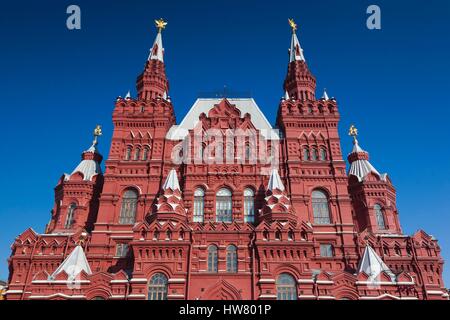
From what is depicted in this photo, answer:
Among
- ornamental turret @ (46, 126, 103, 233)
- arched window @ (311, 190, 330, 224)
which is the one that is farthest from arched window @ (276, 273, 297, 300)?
ornamental turret @ (46, 126, 103, 233)

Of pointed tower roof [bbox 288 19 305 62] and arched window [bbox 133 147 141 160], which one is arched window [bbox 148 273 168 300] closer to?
arched window [bbox 133 147 141 160]

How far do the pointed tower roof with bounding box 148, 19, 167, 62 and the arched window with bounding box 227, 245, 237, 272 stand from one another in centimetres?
2774

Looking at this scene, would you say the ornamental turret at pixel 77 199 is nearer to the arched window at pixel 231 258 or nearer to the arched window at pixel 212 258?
the arched window at pixel 212 258

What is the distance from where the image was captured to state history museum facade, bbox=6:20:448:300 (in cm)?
2717

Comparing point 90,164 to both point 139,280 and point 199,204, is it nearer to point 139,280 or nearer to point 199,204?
point 199,204

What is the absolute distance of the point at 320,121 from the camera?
3875 cm

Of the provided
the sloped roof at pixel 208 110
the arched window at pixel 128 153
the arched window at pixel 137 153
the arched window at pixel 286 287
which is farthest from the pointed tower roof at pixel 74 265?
the arched window at pixel 286 287

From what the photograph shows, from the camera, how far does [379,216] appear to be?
3538cm

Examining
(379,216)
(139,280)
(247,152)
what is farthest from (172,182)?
(379,216)

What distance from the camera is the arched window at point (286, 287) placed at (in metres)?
26.7

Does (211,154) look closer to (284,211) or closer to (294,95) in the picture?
(284,211)

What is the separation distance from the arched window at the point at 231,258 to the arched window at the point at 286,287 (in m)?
3.44
